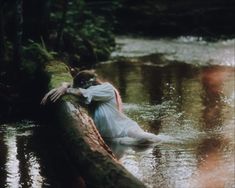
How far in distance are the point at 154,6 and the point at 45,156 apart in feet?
83.8

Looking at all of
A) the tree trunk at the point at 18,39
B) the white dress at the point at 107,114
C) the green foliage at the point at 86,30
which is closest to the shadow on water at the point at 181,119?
the white dress at the point at 107,114

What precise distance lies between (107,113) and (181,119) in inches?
88.6

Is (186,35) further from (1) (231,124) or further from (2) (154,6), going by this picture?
(1) (231,124)

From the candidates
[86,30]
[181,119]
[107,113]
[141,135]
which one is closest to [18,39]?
[107,113]

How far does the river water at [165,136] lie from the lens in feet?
26.9

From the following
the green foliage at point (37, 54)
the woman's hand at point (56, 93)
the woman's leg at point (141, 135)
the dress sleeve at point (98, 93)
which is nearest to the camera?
the woman's leg at point (141, 135)

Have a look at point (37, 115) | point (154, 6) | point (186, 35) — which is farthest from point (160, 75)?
point (154, 6)

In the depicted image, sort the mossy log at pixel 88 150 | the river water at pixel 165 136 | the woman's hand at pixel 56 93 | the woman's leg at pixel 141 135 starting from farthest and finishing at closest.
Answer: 1. the woman's hand at pixel 56 93
2. the woman's leg at pixel 141 135
3. the river water at pixel 165 136
4. the mossy log at pixel 88 150

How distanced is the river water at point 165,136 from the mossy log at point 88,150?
1.98ft

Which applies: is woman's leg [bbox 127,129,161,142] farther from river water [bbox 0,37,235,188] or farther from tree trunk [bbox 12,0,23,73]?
tree trunk [bbox 12,0,23,73]

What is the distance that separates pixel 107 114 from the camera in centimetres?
1014

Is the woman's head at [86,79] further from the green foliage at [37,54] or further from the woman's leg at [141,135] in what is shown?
the green foliage at [37,54]

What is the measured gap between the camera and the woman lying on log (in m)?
9.97

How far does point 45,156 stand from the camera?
9.40 meters
